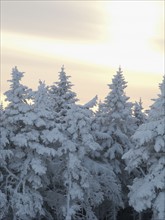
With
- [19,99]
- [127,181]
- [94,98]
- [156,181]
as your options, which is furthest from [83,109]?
[127,181]

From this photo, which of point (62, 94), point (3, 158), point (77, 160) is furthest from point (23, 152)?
point (62, 94)

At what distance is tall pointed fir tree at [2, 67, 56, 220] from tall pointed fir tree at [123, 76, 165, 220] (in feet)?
26.1

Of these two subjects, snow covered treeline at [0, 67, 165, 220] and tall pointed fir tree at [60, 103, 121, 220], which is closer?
snow covered treeline at [0, 67, 165, 220]

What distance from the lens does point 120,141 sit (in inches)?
1714

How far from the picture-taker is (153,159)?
28.0m

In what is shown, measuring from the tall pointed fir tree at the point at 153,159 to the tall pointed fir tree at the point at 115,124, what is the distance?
1331cm

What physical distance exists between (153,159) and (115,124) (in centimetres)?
1593

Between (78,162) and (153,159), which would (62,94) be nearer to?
(78,162)

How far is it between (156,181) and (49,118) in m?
11.6

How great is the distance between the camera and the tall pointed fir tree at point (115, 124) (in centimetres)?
4250

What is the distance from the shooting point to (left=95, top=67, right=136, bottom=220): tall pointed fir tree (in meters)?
42.5

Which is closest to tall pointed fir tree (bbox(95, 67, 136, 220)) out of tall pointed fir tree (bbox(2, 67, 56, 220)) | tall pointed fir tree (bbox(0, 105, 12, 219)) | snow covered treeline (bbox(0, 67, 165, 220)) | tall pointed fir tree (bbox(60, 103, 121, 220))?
snow covered treeline (bbox(0, 67, 165, 220))

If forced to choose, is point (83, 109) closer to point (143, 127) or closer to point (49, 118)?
point (49, 118)

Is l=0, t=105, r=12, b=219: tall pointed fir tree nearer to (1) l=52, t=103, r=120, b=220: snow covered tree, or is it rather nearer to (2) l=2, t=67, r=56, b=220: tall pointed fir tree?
(2) l=2, t=67, r=56, b=220: tall pointed fir tree
